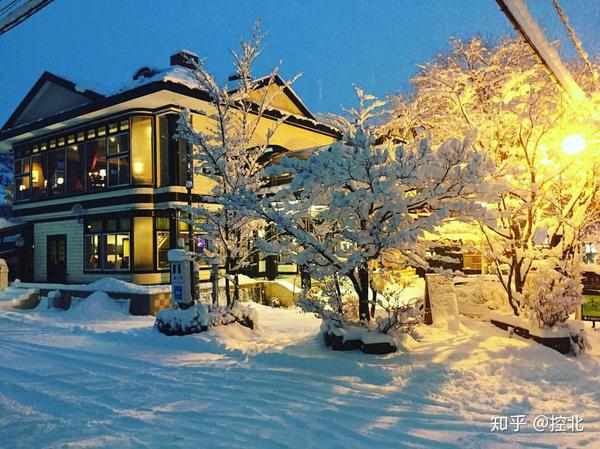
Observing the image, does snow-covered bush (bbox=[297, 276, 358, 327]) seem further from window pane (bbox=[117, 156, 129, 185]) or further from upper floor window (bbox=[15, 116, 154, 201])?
window pane (bbox=[117, 156, 129, 185])

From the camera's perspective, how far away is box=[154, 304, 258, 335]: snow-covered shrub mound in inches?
387

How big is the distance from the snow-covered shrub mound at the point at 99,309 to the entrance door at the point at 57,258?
243 inches

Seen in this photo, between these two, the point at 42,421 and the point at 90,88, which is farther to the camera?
the point at 90,88

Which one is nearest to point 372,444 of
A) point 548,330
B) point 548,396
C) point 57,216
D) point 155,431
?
point 155,431

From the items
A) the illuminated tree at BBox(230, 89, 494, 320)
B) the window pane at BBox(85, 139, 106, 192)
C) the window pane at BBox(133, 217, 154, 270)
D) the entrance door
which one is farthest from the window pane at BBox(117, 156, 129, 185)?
the illuminated tree at BBox(230, 89, 494, 320)

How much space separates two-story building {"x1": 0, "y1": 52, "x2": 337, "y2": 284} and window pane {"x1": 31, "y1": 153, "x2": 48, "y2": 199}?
0.05m

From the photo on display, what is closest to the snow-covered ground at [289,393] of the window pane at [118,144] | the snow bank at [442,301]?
the snow bank at [442,301]

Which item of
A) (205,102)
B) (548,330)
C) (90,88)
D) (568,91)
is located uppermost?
(90,88)

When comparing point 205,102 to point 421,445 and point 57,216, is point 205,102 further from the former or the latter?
point 421,445

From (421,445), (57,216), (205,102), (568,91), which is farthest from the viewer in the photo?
(57,216)

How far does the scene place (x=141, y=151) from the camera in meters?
18.4

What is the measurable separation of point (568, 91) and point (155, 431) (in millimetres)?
7953

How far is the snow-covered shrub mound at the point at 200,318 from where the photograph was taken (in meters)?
9.83

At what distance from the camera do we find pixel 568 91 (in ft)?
24.7
